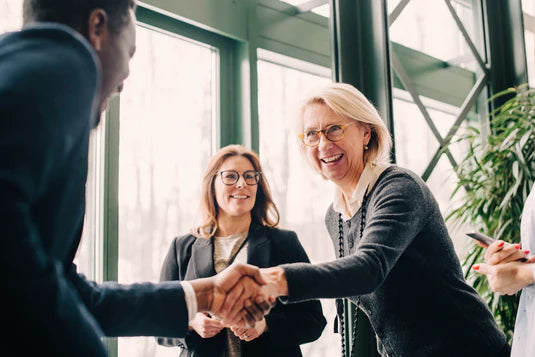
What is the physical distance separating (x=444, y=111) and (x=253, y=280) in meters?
3.14

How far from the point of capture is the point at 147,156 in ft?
9.61

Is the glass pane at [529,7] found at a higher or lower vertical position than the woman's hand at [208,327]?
higher

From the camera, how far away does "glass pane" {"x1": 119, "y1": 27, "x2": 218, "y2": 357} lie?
280 cm

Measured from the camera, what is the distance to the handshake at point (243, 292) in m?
1.49

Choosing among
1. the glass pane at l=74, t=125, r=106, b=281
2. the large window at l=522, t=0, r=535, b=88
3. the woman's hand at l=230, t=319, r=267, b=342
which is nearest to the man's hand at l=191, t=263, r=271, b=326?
the woman's hand at l=230, t=319, r=267, b=342

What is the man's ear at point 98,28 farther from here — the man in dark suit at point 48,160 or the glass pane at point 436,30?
the glass pane at point 436,30

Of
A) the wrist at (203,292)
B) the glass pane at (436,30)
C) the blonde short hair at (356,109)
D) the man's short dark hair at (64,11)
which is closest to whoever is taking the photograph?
the man's short dark hair at (64,11)

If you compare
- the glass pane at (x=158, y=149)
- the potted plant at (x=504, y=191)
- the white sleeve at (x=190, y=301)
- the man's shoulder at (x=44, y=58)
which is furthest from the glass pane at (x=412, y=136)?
the man's shoulder at (x=44, y=58)

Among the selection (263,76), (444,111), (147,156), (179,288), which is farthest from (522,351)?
(444,111)

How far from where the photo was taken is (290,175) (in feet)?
11.6

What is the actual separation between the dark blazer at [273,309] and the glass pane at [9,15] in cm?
108

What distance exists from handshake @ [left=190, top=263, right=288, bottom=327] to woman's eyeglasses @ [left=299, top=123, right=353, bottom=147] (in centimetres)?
54

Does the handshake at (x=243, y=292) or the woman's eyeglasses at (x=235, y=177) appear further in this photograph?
the woman's eyeglasses at (x=235, y=177)

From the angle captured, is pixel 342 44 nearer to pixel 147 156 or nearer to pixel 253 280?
pixel 147 156
